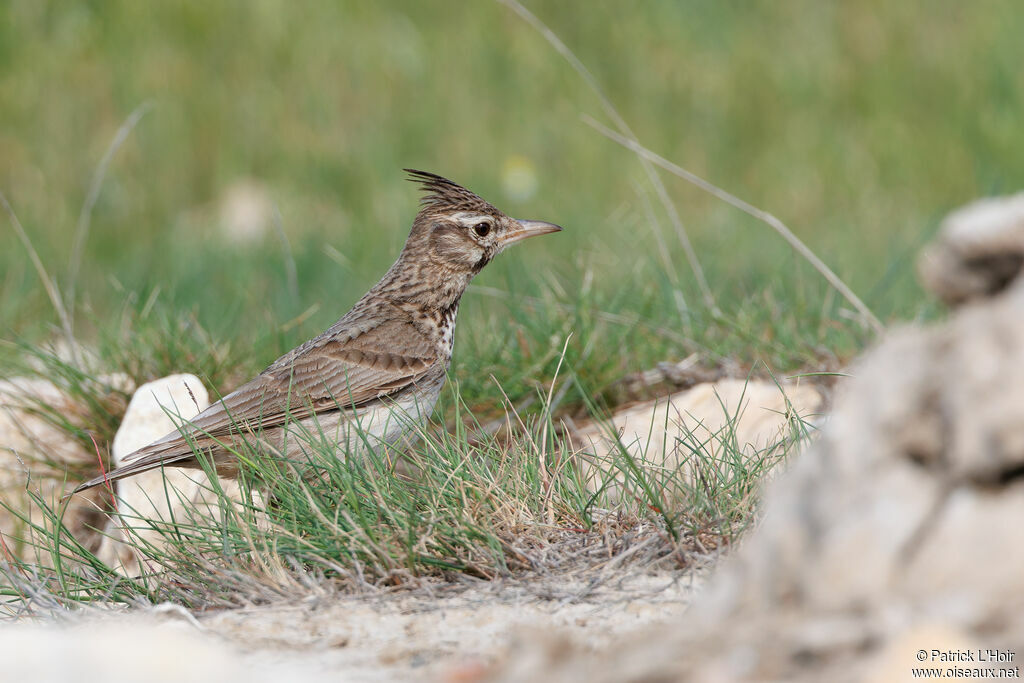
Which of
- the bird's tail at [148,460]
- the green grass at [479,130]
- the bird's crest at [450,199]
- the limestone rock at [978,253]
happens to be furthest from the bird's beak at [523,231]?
the limestone rock at [978,253]

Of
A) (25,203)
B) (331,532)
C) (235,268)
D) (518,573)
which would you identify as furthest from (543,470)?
(25,203)

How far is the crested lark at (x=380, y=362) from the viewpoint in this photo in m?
4.20

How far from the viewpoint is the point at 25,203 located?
1116 cm

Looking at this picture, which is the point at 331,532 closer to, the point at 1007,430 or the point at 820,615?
the point at 820,615

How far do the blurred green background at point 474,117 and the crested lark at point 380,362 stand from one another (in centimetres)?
353

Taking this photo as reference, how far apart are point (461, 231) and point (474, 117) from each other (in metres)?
6.85

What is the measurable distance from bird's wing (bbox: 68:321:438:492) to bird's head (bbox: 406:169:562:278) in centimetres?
39

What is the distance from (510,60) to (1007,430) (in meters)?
10.8

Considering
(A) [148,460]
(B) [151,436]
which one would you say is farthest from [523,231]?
(A) [148,460]

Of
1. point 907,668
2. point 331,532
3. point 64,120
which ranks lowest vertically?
point 907,668

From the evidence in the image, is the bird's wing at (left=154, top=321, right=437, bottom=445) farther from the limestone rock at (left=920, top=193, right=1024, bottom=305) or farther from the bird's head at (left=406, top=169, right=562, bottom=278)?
the limestone rock at (left=920, top=193, right=1024, bottom=305)

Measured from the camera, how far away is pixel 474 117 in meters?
11.7

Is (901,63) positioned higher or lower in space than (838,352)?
higher

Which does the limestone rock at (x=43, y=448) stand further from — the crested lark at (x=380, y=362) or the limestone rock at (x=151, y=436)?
the crested lark at (x=380, y=362)
